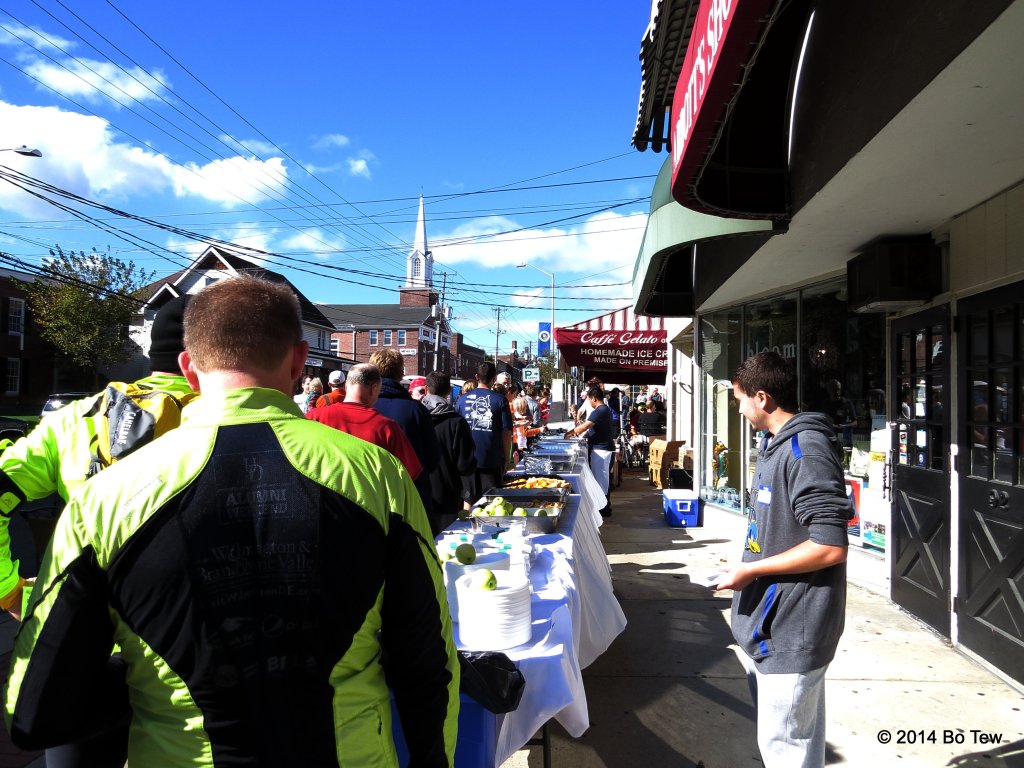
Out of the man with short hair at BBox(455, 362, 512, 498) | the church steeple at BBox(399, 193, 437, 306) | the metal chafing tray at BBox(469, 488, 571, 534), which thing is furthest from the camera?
the church steeple at BBox(399, 193, 437, 306)

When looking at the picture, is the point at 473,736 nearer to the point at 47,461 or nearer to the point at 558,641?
the point at 558,641

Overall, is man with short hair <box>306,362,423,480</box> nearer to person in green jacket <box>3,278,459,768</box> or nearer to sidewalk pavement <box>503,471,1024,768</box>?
sidewalk pavement <box>503,471,1024,768</box>

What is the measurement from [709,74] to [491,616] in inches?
97.8

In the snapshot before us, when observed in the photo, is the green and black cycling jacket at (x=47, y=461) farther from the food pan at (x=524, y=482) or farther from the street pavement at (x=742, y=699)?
the food pan at (x=524, y=482)

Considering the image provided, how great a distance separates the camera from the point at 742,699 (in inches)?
162

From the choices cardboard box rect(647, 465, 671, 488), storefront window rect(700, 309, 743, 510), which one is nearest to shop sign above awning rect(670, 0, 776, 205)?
storefront window rect(700, 309, 743, 510)

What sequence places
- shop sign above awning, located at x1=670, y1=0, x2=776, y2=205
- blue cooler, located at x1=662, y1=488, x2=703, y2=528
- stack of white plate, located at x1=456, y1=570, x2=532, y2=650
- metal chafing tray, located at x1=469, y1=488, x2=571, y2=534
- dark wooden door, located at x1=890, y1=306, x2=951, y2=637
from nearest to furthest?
stack of white plate, located at x1=456, y1=570, x2=532, y2=650 → shop sign above awning, located at x1=670, y1=0, x2=776, y2=205 → metal chafing tray, located at x1=469, y1=488, x2=571, y2=534 → dark wooden door, located at x1=890, y1=306, x2=951, y2=637 → blue cooler, located at x1=662, y1=488, x2=703, y2=528

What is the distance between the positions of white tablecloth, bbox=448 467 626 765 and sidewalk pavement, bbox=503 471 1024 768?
430mm

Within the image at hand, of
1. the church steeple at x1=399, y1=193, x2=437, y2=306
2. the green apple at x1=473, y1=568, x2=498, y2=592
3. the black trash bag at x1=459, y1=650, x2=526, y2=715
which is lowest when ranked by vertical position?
the black trash bag at x1=459, y1=650, x2=526, y2=715

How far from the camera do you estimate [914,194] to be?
4.05 m

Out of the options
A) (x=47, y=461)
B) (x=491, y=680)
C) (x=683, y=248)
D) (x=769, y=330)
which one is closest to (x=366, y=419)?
(x=47, y=461)

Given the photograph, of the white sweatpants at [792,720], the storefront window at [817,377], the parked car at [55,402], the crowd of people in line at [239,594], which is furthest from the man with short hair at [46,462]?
the storefront window at [817,377]

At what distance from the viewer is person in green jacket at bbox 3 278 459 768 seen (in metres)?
1.17

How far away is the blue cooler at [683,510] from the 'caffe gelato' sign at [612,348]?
5957 mm
